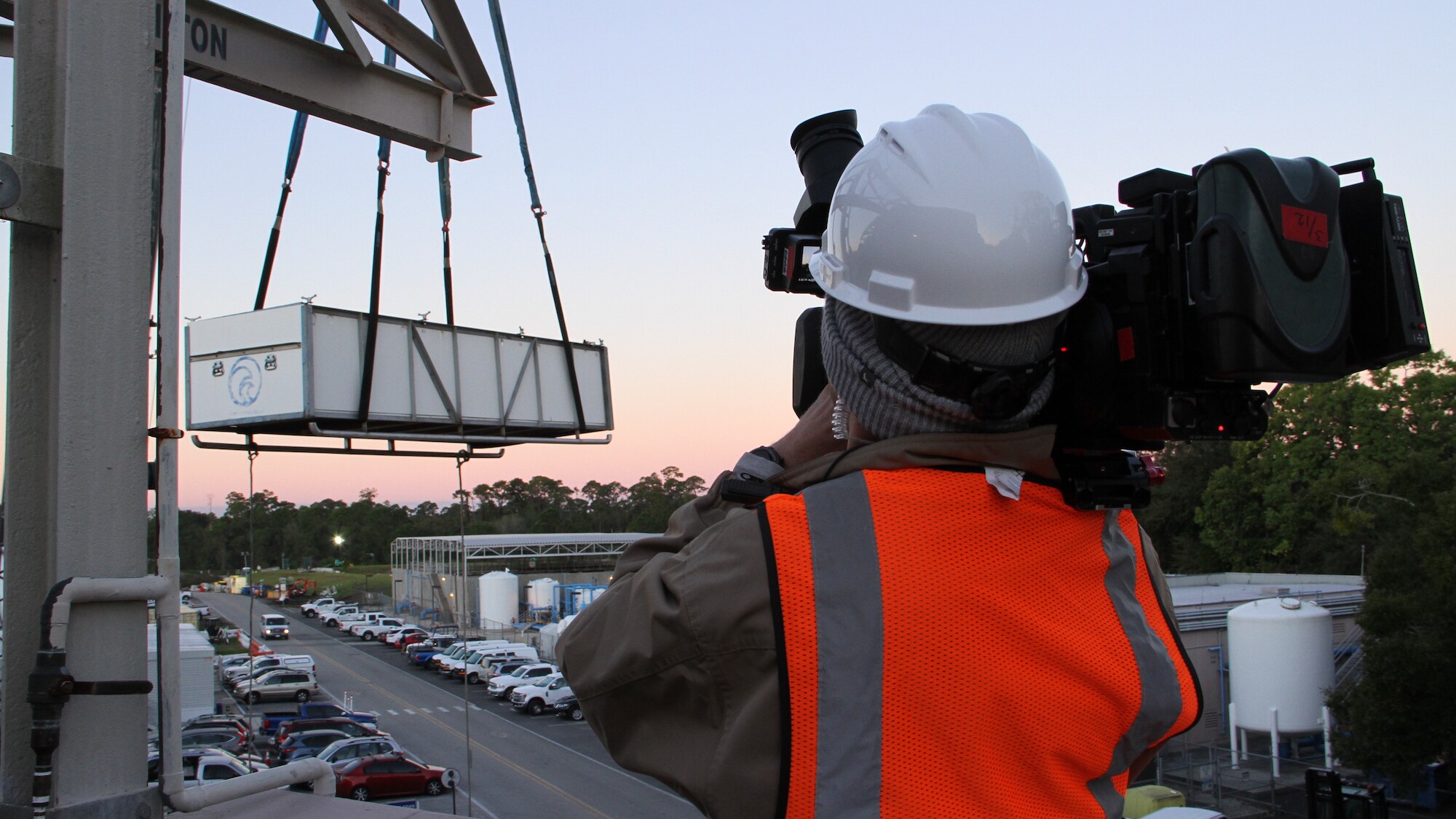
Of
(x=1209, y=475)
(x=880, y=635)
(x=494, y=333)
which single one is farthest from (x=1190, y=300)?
(x=1209, y=475)

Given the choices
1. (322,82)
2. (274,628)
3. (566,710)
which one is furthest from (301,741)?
(322,82)

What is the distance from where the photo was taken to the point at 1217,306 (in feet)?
4.49

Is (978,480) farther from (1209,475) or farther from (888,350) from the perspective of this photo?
(1209,475)

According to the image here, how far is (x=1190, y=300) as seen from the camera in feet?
4.69

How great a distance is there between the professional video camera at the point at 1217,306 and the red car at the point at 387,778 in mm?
15750

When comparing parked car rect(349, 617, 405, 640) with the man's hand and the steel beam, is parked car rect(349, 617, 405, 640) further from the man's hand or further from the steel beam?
the man's hand

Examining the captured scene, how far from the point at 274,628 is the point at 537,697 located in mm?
8475

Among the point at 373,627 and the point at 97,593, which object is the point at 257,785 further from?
the point at 373,627

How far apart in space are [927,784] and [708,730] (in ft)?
0.97

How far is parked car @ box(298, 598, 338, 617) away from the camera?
14.1 meters

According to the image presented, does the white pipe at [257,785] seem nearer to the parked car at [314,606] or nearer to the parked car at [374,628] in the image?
the parked car at [314,606]

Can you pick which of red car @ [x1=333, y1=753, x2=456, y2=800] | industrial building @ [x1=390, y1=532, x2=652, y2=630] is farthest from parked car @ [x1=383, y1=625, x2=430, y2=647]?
industrial building @ [x1=390, y1=532, x2=652, y2=630]

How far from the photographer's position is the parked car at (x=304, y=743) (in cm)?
1653

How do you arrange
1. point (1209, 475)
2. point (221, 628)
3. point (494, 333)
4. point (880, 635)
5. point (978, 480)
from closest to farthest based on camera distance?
point (880, 635), point (978, 480), point (494, 333), point (221, 628), point (1209, 475)
